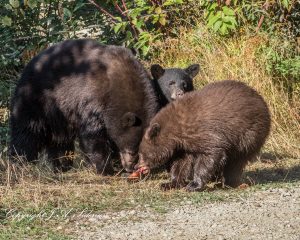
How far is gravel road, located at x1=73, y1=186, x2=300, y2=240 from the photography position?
21.1ft

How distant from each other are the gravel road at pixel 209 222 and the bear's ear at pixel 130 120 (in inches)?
79.2

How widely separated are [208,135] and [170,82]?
206 cm

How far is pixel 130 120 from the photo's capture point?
372 inches

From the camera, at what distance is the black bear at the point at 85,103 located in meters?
9.61

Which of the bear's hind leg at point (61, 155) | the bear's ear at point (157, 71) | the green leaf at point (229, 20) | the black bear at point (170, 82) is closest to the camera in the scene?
the black bear at point (170, 82)

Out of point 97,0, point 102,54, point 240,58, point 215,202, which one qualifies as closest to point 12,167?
point 102,54

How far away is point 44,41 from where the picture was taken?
511 inches

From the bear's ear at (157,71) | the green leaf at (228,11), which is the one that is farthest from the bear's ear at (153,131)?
the green leaf at (228,11)

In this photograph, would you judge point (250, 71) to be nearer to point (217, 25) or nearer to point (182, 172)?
point (217, 25)

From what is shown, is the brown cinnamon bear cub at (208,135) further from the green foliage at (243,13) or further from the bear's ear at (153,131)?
the green foliage at (243,13)

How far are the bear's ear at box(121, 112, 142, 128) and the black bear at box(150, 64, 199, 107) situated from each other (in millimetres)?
861

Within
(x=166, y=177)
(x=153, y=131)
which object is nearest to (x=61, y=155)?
(x=166, y=177)

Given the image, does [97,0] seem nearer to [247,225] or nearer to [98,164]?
[98,164]

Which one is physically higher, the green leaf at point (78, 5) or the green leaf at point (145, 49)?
the green leaf at point (78, 5)
